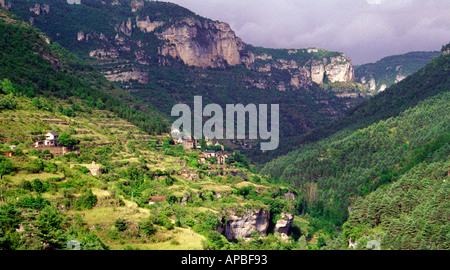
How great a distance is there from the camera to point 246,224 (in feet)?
197

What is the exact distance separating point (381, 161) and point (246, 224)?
159ft

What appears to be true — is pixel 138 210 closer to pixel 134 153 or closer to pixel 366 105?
pixel 134 153

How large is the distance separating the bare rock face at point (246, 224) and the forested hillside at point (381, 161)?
41.9 ft

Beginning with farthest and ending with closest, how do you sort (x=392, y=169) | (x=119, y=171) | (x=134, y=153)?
(x=392, y=169) → (x=134, y=153) → (x=119, y=171)

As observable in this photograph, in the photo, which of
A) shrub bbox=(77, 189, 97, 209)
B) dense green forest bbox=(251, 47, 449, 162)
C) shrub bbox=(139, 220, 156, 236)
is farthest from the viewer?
dense green forest bbox=(251, 47, 449, 162)

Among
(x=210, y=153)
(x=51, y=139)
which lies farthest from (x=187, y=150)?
(x=51, y=139)

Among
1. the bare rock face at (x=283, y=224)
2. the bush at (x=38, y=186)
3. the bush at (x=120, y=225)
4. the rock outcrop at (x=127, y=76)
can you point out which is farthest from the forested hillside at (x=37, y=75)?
the rock outcrop at (x=127, y=76)

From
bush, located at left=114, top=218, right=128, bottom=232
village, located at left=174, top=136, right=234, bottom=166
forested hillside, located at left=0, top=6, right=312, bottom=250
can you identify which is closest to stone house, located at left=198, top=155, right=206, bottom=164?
village, located at left=174, top=136, right=234, bottom=166

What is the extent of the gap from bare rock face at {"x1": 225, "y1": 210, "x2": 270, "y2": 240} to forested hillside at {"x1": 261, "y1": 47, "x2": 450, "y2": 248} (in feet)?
41.9

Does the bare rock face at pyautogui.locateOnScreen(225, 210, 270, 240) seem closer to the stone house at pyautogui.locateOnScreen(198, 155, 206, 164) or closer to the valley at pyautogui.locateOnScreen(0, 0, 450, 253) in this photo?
the valley at pyautogui.locateOnScreen(0, 0, 450, 253)

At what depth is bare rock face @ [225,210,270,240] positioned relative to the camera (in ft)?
190
